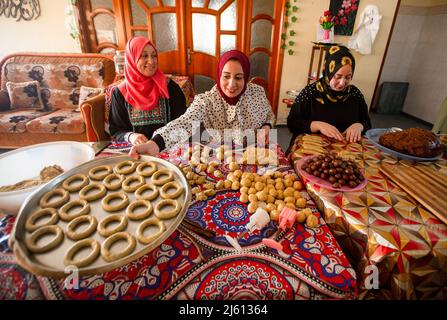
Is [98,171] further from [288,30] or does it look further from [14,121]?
[288,30]

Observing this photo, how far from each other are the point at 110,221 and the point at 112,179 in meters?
0.23

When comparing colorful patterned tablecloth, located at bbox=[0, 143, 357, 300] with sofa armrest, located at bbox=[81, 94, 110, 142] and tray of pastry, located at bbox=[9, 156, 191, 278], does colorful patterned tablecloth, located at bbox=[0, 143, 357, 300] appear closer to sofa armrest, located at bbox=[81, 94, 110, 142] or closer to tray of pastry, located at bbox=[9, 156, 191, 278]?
tray of pastry, located at bbox=[9, 156, 191, 278]

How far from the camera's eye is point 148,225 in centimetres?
74

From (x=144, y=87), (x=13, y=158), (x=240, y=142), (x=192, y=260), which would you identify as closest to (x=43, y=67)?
(x=144, y=87)

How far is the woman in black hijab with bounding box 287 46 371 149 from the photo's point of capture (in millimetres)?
1602

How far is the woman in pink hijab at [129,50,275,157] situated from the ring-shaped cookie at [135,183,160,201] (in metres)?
0.33

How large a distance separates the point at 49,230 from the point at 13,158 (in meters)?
0.54

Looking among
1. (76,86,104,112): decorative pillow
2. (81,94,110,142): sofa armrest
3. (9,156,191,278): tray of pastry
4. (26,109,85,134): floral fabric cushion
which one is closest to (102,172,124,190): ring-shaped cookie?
(9,156,191,278): tray of pastry

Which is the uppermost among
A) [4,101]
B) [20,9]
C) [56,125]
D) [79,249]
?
[20,9]

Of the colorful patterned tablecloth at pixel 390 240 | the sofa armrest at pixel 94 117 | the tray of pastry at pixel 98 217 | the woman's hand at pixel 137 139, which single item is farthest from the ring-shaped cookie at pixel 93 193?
the sofa armrest at pixel 94 117

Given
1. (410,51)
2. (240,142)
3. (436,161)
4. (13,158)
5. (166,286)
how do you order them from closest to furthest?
(166,286) → (13,158) → (436,161) → (240,142) → (410,51)

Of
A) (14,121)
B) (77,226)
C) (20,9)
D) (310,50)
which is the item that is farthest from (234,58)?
(20,9)

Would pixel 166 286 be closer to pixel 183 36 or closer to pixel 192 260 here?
pixel 192 260

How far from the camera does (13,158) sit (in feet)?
3.30
